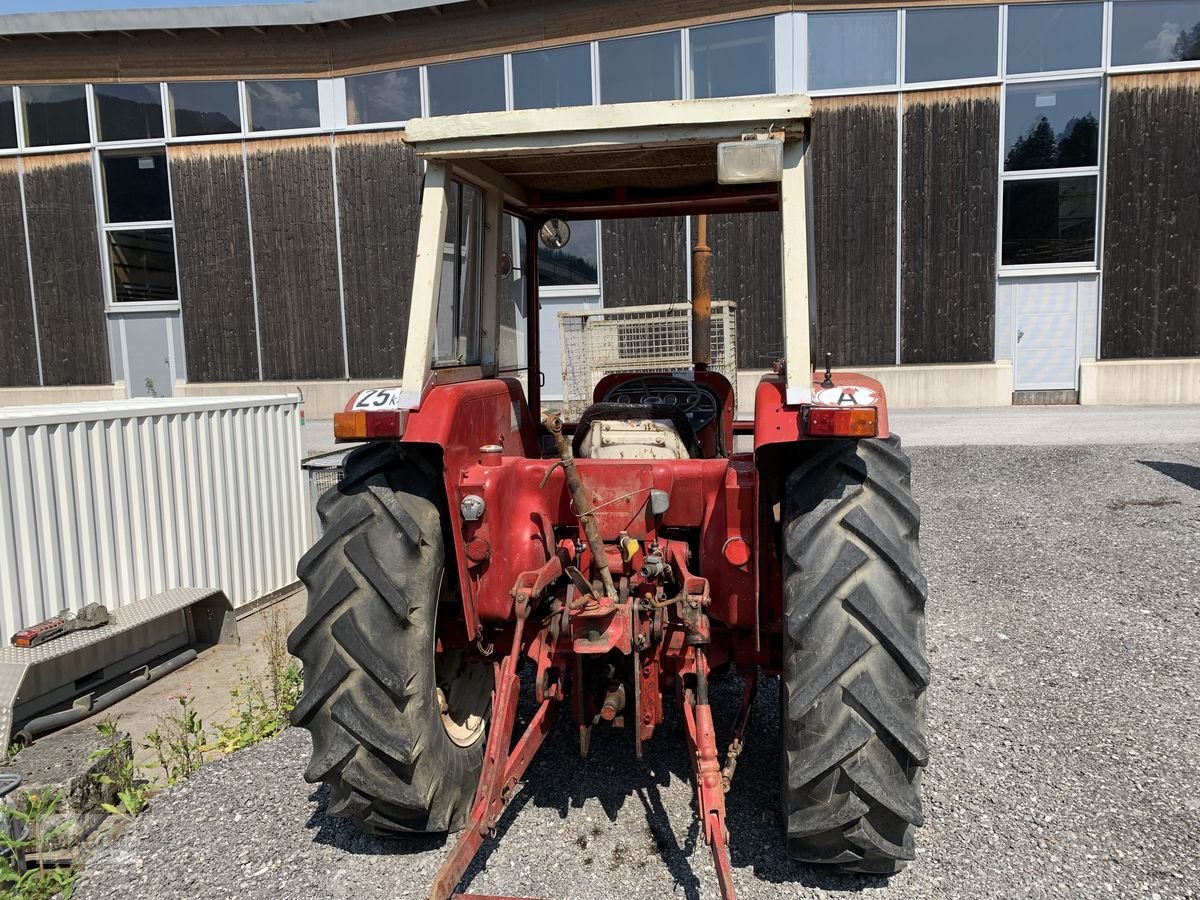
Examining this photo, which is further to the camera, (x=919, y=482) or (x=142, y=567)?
(x=919, y=482)

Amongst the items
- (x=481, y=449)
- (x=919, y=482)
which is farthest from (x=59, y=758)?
(x=919, y=482)

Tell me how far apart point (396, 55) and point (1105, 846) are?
17870mm

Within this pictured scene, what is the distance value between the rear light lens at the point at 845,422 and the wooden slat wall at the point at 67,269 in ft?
66.7

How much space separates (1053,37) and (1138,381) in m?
6.31

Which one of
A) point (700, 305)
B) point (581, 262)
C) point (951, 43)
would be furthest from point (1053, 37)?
point (700, 305)

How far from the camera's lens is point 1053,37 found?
15.5 metres

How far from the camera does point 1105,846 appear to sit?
317 centimetres

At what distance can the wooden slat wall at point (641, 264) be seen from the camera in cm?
1691

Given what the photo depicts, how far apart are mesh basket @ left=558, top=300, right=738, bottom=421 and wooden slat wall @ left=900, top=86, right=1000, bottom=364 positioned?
21.6 ft

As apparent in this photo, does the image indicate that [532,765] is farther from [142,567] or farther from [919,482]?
[919,482]

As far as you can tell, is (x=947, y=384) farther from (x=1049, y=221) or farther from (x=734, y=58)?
(x=734, y=58)

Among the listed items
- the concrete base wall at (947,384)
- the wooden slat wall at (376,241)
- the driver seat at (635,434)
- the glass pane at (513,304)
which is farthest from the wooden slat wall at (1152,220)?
the glass pane at (513,304)

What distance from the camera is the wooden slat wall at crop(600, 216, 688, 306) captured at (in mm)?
16906

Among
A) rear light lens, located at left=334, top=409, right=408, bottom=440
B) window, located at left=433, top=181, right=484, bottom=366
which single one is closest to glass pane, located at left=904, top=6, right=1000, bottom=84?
window, located at left=433, top=181, right=484, bottom=366
